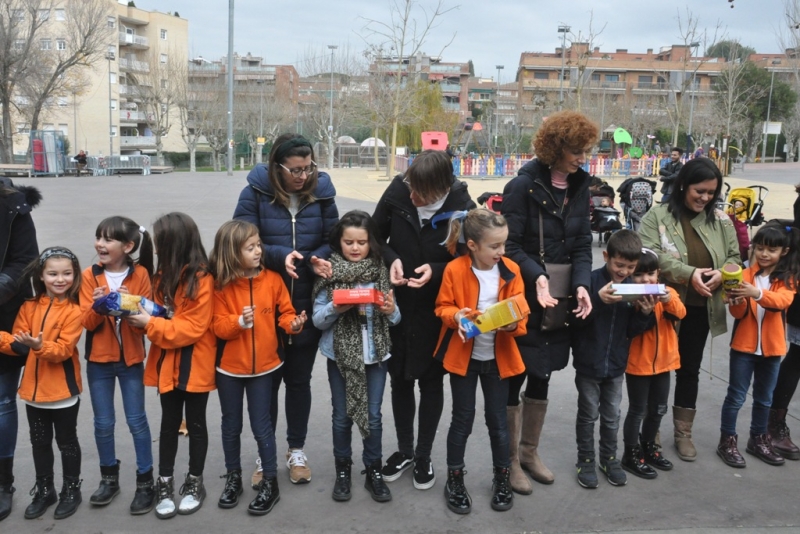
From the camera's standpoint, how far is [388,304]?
Result: 12.2 feet

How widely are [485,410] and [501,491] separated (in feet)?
1.49

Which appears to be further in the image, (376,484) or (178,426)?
(376,484)

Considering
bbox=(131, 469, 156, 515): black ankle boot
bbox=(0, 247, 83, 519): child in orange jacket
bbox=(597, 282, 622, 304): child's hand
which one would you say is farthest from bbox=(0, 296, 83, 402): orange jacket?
bbox=(597, 282, 622, 304): child's hand

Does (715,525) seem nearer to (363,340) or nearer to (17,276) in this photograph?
(363,340)

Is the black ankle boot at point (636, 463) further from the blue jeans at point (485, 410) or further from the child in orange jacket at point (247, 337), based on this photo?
the child in orange jacket at point (247, 337)

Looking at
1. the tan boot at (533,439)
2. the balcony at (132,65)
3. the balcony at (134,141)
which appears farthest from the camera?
the balcony at (134,141)

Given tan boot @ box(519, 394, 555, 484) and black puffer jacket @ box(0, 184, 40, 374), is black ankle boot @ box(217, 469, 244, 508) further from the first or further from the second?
tan boot @ box(519, 394, 555, 484)

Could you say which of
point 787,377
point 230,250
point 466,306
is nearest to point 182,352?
point 230,250

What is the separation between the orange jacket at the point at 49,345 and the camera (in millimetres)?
3538

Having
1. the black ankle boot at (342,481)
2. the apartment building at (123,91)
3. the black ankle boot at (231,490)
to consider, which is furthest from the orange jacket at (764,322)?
the apartment building at (123,91)

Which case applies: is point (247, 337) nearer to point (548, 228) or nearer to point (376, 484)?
point (376, 484)

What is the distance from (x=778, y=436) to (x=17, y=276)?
469 centimetres

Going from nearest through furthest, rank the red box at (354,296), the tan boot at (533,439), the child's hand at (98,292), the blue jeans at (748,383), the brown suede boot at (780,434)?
the child's hand at (98,292)
the red box at (354,296)
the tan boot at (533,439)
the blue jeans at (748,383)
the brown suede boot at (780,434)

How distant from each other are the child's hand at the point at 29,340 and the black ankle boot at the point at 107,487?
2.60ft
